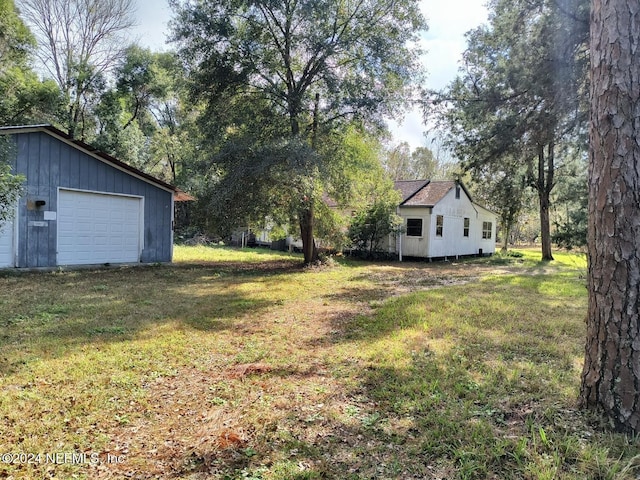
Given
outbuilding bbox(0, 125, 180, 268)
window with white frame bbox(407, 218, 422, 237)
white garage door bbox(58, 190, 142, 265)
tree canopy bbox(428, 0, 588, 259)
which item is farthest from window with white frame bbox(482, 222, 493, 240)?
white garage door bbox(58, 190, 142, 265)

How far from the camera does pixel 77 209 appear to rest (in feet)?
35.1

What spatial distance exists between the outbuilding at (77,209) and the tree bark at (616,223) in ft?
33.9

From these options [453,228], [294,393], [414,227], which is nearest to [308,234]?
[414,227]

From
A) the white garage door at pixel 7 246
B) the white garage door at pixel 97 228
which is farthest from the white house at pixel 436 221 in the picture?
the white garage door at pixel 7 246

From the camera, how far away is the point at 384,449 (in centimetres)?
243

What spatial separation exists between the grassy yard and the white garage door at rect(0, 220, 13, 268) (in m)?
3.89

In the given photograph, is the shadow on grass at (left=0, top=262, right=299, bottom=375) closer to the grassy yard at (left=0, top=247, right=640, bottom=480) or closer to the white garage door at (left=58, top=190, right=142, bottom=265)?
the grassy yard at (left=0, top=247, right=640, bottom=480)

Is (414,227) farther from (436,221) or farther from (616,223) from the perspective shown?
(616,223)

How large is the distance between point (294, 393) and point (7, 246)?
9.83m

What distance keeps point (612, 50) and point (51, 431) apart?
180 inches

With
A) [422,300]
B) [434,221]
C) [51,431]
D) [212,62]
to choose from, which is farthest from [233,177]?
[434,221]

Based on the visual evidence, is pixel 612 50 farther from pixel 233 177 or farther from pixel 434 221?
pixel 434 221

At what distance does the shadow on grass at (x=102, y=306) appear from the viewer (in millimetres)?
4453

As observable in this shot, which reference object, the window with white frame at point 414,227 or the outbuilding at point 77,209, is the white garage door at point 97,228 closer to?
Result: the outbuilding at point 77,209
